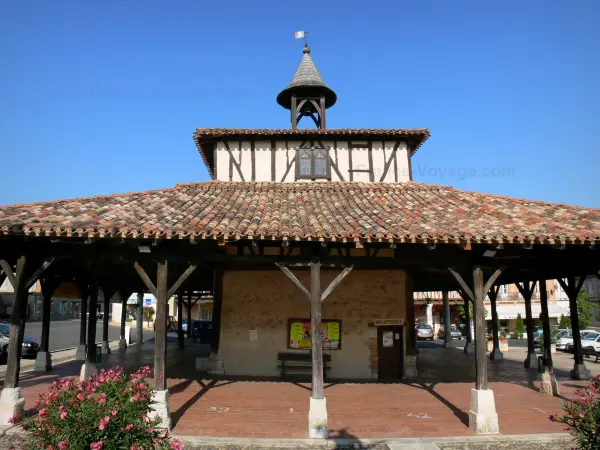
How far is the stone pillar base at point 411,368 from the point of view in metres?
13.5

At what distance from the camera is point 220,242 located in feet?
27.1

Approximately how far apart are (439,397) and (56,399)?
933 cm

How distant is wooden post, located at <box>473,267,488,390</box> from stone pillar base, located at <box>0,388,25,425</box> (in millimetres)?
9356

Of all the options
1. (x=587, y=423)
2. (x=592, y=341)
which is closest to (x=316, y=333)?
A: (x=587, y=423)

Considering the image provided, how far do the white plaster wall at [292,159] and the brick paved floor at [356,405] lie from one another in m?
7.13

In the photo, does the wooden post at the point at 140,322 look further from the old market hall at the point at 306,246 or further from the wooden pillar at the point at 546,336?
the wooden pillar at the point at 546,336

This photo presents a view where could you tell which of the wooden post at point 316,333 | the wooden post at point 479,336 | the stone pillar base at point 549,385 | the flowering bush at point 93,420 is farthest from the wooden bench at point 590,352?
the flowering bush at point 93,420

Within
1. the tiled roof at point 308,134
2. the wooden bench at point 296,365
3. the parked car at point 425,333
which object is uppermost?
the tiled roof at point 308,134

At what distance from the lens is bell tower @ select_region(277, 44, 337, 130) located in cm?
1688

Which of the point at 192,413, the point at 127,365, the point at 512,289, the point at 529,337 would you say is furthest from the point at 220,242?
the point at 512,289

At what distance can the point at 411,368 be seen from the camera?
1351 centimetres

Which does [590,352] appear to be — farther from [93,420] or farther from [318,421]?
[93,420]

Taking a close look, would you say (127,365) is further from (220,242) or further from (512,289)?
(512,289)

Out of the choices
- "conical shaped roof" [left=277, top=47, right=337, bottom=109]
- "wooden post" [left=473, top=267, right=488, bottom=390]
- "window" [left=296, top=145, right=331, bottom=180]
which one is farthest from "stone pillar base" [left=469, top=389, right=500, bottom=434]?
"conical shaped roof" [left=277, top=47, right=337, bottom=109]
